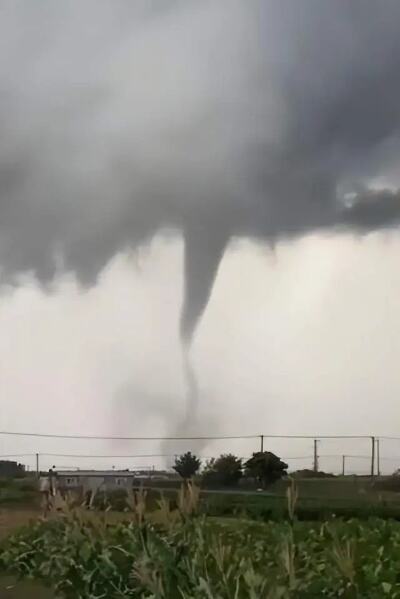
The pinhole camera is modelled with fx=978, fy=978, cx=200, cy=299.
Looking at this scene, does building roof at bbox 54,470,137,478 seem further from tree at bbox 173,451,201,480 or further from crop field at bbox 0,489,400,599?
crop field at bbox 0,489,400,599

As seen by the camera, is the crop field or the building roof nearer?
the crop field

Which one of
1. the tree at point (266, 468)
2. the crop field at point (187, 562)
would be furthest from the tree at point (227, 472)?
the crop field at point (187, 562)

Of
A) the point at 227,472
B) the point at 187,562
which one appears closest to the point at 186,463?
the point at 227,472

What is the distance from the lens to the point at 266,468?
3359cm

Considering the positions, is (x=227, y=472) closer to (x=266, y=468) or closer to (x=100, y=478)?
(x=266, y=468)

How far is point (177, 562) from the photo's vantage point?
7293 mm

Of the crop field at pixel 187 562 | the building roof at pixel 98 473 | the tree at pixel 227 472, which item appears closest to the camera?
the crop field at pixel 187 562

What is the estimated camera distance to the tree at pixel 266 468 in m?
33.6

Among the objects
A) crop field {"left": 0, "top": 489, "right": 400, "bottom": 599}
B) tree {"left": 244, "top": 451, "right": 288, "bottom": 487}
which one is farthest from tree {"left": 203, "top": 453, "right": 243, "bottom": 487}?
crop field {"left": 0, "top": 489, "right": 400, "bottom": 599}

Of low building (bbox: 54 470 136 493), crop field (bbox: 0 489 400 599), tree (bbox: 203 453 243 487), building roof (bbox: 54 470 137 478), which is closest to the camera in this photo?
crop field (bbox: 0 489 400 599)

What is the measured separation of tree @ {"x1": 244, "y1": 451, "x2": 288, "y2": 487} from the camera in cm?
3356

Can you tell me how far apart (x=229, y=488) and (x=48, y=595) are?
2350cm

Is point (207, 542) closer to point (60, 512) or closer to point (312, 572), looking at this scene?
point (312, 572)

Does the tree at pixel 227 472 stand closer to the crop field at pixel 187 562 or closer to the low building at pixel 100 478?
the low building at pixel 100 478
